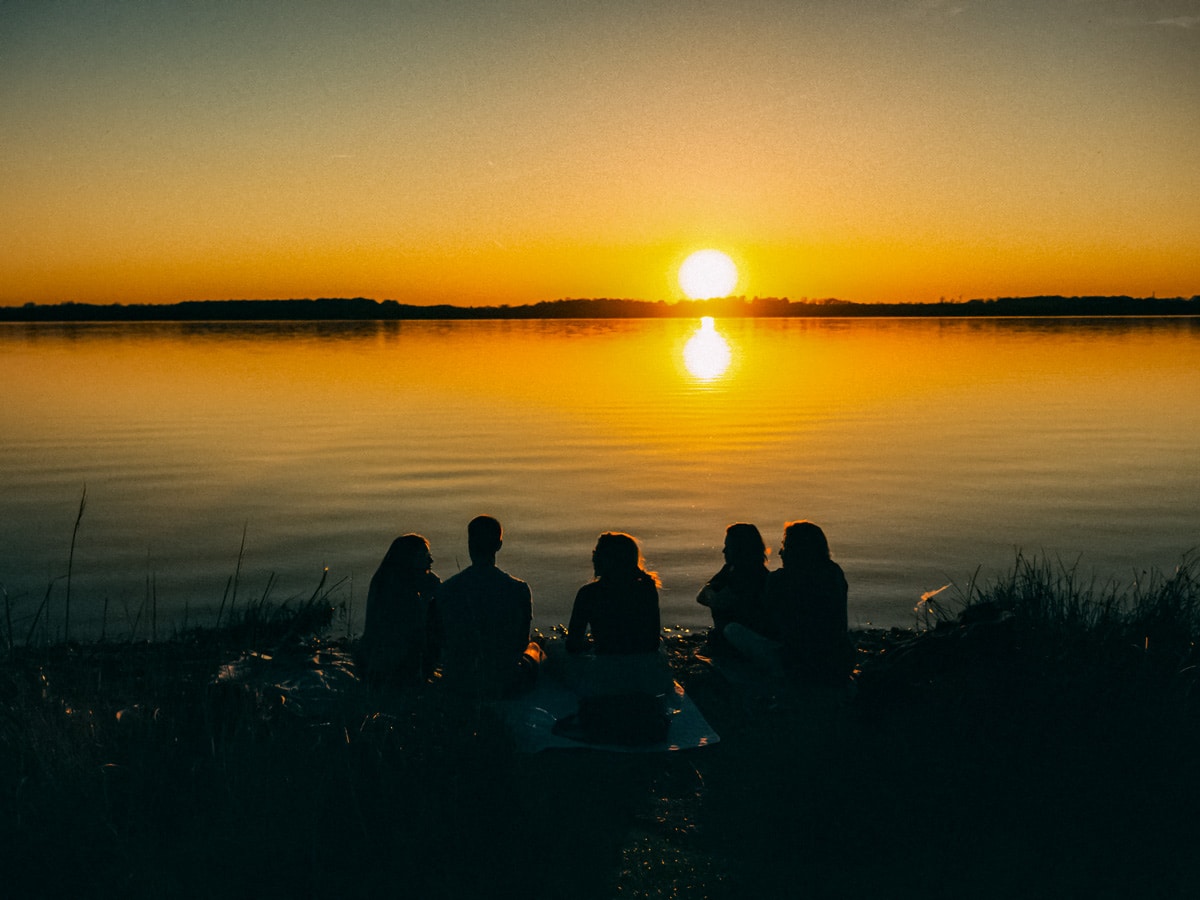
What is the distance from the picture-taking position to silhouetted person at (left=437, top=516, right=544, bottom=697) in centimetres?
→ 681

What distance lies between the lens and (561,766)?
591cm

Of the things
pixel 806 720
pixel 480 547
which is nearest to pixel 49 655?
pixel 480 547

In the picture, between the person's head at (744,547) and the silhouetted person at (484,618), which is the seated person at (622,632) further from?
the person's head at (744,547)

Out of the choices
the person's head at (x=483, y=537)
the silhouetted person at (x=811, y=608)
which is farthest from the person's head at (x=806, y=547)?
the person's head at (x=483, y=537)

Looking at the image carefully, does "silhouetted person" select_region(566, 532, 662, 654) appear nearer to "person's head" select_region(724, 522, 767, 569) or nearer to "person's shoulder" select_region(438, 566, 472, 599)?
"person's shoulder" select_region(438, 566, 472, 599)

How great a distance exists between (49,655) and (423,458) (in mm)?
15554

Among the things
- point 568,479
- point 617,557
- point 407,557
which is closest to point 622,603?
point 617,557

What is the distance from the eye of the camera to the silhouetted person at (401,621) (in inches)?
276

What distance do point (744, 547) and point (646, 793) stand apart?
8.92ft

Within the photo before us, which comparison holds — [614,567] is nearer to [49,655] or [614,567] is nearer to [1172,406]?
[49,655]

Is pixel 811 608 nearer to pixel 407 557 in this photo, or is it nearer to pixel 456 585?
pixel 456 585

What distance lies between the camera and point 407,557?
22.8 feet

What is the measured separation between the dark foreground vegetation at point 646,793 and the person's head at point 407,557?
0.95m

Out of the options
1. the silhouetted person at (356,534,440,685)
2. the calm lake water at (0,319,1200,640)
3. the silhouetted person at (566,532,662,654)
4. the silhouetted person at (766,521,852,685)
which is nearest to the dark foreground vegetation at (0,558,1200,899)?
the silhouetted person at (766,521,852,685)
